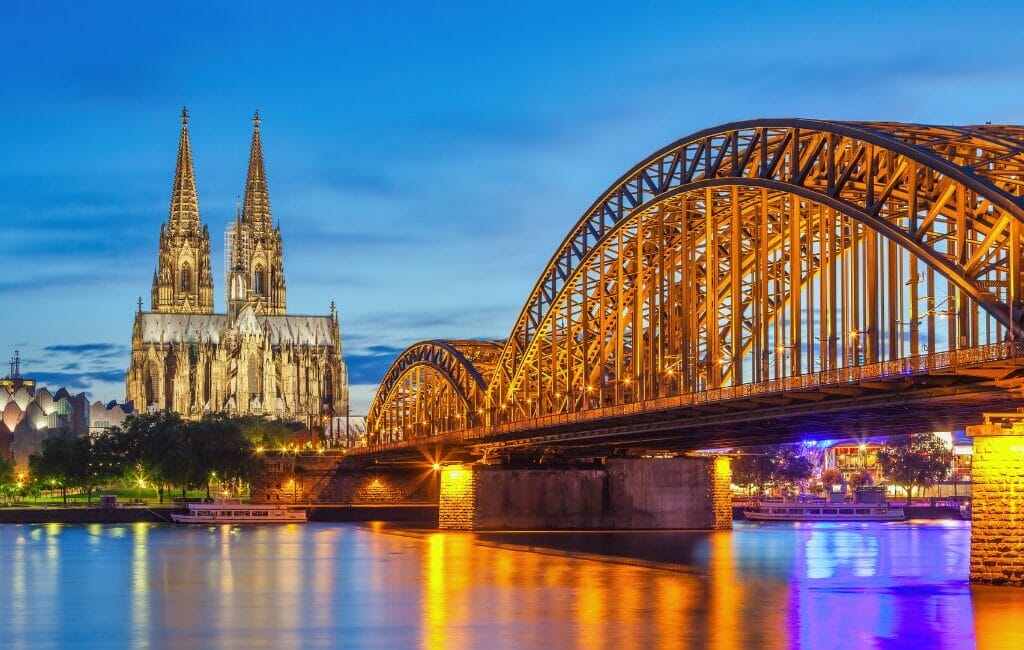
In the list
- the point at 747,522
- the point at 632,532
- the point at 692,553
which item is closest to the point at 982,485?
the point at 692,553

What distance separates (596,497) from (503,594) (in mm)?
52831

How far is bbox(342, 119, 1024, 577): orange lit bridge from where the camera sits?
58.4 metres

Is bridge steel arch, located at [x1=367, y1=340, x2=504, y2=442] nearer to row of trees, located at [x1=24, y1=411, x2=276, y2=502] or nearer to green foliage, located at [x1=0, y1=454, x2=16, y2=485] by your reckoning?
row of trees, located at [x1=24, y1=411, x2=276, y2=502]

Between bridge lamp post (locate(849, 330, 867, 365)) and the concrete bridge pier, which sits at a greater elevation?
bridge lamp post (locate(849, 330, 867, 365))

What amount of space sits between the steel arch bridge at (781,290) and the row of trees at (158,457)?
4395cm

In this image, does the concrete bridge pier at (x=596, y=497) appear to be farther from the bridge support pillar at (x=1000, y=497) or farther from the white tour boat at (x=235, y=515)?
the bridge support pillar at (x=1000, y=497)

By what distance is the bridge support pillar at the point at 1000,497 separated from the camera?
55375mm

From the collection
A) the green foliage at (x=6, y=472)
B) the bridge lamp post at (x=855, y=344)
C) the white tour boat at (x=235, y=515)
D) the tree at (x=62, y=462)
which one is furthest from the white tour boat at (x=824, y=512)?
the bridge lamp post at (x=855, y=344)

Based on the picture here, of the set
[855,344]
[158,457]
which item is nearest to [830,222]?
[855,344]

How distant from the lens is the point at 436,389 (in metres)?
153

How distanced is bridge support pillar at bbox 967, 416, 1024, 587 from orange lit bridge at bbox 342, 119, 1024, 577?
163 cm

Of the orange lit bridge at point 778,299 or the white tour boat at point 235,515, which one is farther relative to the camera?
the white tour boat at point 235,515

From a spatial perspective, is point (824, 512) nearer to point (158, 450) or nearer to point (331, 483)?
point (331, 483)

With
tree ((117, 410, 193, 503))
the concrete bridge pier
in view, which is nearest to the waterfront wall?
tree ((117, 410, 193, 503))
